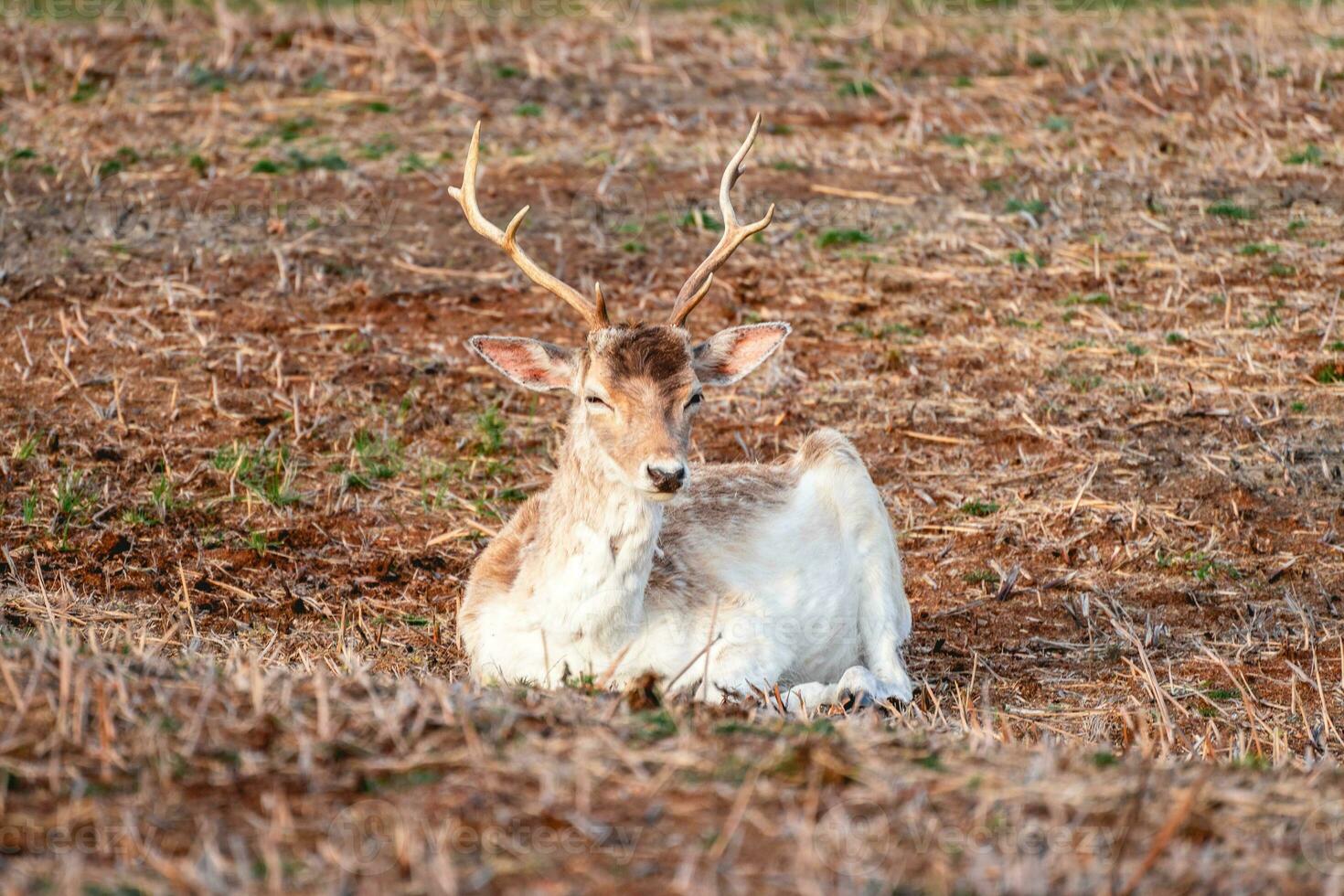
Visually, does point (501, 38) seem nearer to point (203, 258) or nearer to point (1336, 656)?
point (203, 258)

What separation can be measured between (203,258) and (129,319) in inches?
41.5

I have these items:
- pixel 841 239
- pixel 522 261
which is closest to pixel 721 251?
pixel 522 261

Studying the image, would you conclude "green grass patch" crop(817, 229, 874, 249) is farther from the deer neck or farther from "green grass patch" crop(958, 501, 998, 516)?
the deer neck

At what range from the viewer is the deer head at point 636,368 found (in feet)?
22.7

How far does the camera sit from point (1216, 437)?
1015 cm

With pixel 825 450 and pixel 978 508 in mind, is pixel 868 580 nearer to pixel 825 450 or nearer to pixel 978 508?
pixel 825 450

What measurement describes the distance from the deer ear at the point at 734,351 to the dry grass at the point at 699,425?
68.6 inches

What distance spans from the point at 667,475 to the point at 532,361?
119 centimetres

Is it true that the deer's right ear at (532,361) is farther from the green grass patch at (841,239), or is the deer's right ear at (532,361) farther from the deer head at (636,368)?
the green grass patch at (841,239)

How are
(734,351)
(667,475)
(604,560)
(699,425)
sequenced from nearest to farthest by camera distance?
(667,475)
(604,560)
(734,351)
(699,425)

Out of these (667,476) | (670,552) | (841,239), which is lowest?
(670,552)

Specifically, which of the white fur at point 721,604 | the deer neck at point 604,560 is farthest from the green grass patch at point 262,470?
the deer neck at point 604,560

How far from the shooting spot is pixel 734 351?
305 inches

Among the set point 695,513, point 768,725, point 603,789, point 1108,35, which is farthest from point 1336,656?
point 1108,35
